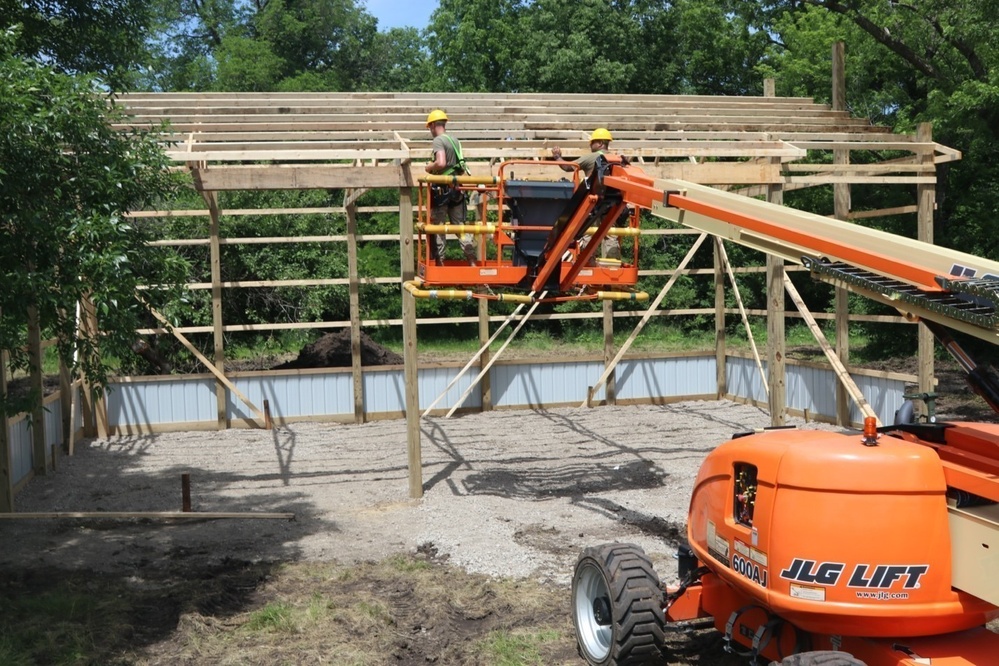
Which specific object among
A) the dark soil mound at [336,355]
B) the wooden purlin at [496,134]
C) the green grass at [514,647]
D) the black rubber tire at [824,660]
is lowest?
the green grass at [514,647]

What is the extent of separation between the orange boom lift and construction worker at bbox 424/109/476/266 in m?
4.34

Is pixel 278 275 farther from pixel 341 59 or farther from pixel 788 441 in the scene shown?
pixel 341 59

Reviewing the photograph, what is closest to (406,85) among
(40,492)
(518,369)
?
(518,369)

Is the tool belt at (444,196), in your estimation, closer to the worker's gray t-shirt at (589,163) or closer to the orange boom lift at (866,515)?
the worker's gray t-shirt at (589,163)

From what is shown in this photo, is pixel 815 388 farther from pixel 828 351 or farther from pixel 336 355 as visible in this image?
pixel 336 355

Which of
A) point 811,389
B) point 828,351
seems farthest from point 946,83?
point 828,351

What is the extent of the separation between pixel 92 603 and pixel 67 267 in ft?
8.31

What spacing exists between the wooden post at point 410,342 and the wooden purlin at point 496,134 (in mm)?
382

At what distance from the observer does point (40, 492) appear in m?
11.1

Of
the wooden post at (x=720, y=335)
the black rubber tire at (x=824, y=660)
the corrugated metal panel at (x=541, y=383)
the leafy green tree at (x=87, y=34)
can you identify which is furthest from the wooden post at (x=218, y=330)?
the black rubber tire at (x=824, y=660)

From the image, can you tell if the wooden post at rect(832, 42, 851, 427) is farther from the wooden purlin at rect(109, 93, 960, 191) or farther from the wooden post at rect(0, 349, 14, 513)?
the wooden post at rect(0, 349, 14, 513)

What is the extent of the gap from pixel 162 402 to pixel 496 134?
6591 millimetres

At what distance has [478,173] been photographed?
1101cm

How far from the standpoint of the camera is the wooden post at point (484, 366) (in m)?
16.0
